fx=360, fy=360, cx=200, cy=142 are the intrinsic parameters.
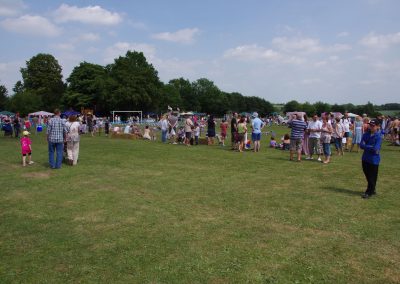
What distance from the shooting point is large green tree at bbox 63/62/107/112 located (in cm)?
7050

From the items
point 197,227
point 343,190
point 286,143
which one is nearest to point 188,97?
point 286,143

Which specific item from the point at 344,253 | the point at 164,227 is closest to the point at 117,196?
the point at 164,227

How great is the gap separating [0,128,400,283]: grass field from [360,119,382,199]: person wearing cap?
13.6 inches

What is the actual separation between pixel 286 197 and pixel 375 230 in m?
2.30

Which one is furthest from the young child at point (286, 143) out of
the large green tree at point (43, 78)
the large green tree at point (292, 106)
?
the large green tree at point (292, 106)

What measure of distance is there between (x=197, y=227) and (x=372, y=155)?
4543 mm

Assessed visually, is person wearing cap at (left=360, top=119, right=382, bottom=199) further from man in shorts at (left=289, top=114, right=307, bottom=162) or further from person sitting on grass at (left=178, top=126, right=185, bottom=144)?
person sitting on grass at (left=178, top=126, right=185, bottom=144)

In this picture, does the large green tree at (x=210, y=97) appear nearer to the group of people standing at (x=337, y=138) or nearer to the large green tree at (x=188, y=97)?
the large green tree at (x=188, y=97)

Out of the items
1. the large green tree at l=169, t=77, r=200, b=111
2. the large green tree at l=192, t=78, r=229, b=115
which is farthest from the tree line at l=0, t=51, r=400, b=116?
the large green tree at l=192, t=78, r=229, b=115

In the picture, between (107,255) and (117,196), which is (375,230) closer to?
(107,255)

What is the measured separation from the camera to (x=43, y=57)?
245ft

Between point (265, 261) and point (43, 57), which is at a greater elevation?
point (43, 57)

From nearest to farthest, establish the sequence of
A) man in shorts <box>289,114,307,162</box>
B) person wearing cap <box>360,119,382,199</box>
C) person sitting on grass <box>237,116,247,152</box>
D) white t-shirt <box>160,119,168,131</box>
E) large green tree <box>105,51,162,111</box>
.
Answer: person wearing cap <box>360,119,382,199</box> → man in shorts <box>289,114,307,162</box> → person sitting on grass <box>237,116,247,152</box> → white t-shirt <box>160,119,168,131</box> → large green tree <box>105,51,162,111</box>

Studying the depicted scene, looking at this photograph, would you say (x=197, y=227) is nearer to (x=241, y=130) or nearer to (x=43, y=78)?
(x=241, y=130)
